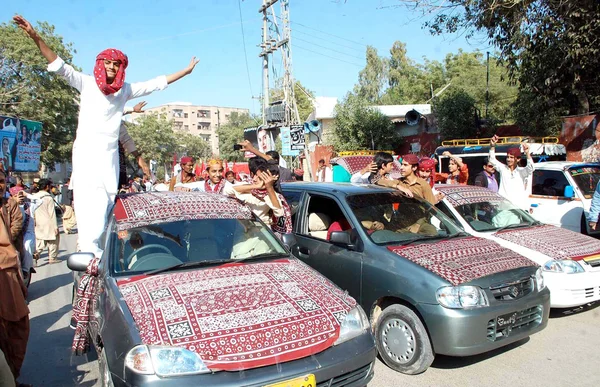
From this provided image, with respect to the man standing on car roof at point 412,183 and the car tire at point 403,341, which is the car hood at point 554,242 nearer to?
the man standing on car roof at point 412,183

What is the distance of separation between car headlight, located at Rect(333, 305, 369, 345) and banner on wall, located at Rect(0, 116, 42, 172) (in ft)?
41.1

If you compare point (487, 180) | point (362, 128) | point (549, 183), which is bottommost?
point (549, 183)

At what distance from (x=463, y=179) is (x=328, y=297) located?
20.0 feet

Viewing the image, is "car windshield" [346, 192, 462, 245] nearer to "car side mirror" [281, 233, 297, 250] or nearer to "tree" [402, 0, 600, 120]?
"car side mirror" [281, 233, 297, 250]

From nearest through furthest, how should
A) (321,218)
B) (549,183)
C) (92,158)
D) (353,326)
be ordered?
(353,326)
(92,158)
(321,218)
(549,183)

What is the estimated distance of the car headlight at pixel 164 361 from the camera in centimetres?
246

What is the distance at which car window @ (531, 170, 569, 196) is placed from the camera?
8.35m

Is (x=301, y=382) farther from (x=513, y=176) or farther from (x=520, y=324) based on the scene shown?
(x=513, y=176)

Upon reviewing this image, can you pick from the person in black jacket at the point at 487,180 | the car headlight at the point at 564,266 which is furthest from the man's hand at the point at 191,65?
the person in black jacket at the point at 487,180

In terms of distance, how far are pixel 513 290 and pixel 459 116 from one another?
18875mm

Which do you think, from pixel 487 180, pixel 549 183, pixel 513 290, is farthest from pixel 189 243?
pixel 549 183

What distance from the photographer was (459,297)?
379 centimetres

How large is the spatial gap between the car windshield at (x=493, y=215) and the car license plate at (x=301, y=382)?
3.92 m

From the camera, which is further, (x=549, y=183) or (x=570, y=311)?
(x=549, y=183)
